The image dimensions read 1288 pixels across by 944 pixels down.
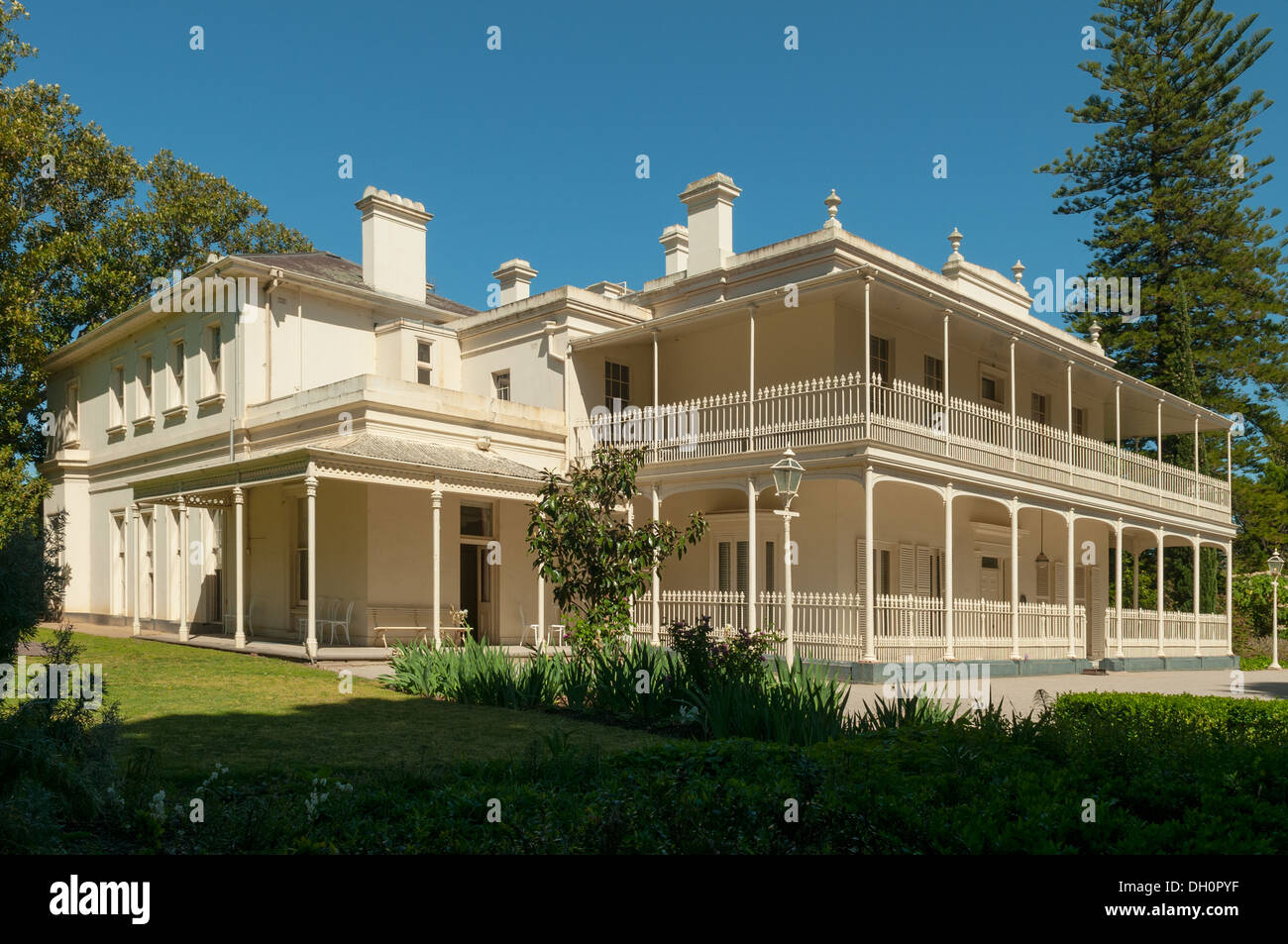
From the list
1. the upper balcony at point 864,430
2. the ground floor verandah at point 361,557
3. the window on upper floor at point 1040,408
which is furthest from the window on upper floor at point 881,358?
the ground floor verandah at point 361,557

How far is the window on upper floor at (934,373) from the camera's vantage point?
21281 mm

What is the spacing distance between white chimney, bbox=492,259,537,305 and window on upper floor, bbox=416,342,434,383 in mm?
5558

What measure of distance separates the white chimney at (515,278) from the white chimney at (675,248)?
3803 mm

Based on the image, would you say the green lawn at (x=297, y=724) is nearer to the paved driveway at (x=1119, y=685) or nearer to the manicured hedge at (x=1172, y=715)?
the manicured hedge at (x=1172, y=715)

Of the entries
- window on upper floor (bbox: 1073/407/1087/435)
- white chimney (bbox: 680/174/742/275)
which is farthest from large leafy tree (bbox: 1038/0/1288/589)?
white chimney (bbox: 680/174/742/275)

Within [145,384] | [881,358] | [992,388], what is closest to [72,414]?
[145,384]

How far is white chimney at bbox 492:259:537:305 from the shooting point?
93.4 feet

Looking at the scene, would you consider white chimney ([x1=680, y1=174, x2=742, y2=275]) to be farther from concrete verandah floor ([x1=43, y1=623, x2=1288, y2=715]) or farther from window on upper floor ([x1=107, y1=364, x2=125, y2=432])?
window on upper floor ([x1=107, y1=364, x2=125, y2=432])

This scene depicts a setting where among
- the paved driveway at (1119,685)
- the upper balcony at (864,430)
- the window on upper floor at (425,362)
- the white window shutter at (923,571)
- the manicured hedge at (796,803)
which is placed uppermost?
the window on upper floor at (425,362)

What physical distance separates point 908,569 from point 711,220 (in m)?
8.40

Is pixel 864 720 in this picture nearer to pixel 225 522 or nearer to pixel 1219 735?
pixel 1219 735

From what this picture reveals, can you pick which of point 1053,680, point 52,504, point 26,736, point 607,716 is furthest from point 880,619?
point 52,504

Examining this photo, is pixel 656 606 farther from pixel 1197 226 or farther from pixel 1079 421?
pixel 1197 226
